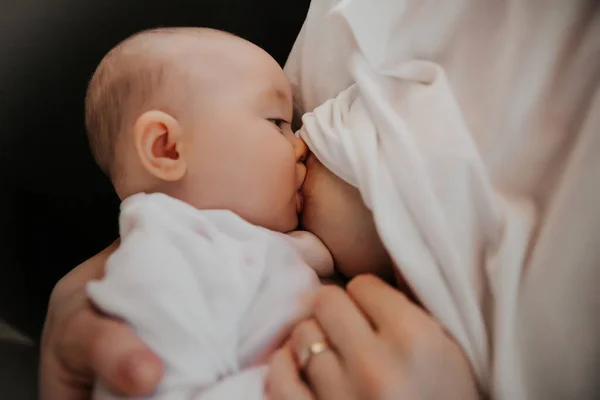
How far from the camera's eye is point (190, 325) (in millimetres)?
535

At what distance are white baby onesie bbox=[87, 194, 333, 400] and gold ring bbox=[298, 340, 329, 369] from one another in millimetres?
42

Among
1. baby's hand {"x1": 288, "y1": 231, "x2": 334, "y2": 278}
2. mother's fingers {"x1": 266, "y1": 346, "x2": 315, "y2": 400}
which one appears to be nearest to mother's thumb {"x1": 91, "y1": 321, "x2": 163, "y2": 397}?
mother's fingers {"x1": 266, "y1": 346, "x2": 315, "y2": 400}

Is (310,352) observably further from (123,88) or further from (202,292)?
(123,88)

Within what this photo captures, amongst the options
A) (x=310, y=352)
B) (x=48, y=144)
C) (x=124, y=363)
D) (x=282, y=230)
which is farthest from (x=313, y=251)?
(x=48, y=144)

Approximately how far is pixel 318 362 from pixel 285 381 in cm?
4

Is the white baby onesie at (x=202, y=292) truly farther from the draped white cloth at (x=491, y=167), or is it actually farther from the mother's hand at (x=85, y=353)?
the draped white cloth at (x=491, y=167)

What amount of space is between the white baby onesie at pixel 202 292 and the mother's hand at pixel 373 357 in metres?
0.04

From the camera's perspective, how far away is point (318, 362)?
0.54 meters

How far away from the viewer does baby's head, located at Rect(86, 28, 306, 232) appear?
2.12 feet

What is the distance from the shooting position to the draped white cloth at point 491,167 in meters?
0.52

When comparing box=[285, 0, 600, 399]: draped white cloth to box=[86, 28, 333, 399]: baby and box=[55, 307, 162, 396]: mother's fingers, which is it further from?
box=[55, 307, 162, 396]: mother's fingers

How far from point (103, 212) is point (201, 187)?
13.0 inches

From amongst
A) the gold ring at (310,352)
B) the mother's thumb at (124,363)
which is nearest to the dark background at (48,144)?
the mother's thumb at (124,363)

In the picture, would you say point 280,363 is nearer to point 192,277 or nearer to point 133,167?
point 192,277
